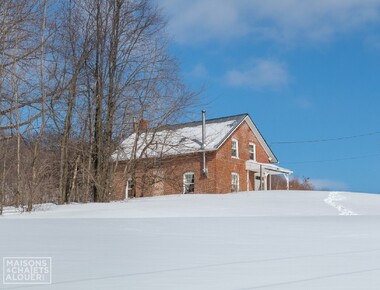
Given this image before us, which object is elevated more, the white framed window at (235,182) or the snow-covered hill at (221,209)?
the white framed window at (235,182)

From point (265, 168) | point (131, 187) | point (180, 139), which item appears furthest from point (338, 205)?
point (265, 168)

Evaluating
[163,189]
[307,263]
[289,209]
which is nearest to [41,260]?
[307,263]

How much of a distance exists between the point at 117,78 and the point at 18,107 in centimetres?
471

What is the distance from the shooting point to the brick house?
71.2ft

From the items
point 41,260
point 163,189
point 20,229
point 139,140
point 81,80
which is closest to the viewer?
point 41,260

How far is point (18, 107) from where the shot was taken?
16.9 metres

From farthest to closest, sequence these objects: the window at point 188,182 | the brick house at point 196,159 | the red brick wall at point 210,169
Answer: the window at point 188,182, the red brick wall at point 210,169, the brick house at point 196,159

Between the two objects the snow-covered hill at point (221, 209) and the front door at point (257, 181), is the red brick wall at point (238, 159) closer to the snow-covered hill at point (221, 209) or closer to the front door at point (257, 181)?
the front door at point (257, 181)

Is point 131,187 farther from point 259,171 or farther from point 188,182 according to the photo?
point 259,171

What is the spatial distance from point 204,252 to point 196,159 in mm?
20166

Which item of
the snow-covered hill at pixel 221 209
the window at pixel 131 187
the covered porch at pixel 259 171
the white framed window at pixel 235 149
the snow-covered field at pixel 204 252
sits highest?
the white framed window at pixel 235 149

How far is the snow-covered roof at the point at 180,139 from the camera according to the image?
851 inches

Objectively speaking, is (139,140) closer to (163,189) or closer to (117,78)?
(117,78)

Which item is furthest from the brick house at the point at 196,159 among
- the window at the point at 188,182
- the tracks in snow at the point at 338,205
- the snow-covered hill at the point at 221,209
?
the tracks in snow at the point at 338,205
